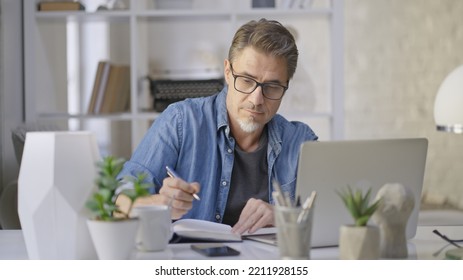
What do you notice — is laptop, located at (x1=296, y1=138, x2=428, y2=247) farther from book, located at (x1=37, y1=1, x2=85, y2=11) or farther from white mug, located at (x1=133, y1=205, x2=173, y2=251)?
book, located at (x1=37, y1=1, x2=85, y2=11)

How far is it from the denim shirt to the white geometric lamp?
0.79 m

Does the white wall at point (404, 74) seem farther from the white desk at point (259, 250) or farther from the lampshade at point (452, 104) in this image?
the white desk at point (259, 250)

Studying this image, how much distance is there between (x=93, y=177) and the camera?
134 cm

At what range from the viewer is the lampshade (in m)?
1.89

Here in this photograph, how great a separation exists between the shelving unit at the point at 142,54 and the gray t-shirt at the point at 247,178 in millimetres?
1503

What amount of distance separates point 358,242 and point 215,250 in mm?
323

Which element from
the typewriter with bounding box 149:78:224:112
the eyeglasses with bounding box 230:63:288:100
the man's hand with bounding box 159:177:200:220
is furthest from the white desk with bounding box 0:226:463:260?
the typewriter with bounding box 149:78:224:112

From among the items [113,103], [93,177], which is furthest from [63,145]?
[113,103]

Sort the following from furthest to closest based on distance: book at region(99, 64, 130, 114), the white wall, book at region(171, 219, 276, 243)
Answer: the white wall, book at region(99, 64, 130, 114), book at region(171, 219, 276, 243)

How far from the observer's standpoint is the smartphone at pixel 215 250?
1.46 m

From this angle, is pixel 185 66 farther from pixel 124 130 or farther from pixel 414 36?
pixel 414 36

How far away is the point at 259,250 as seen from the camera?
1.54 meters

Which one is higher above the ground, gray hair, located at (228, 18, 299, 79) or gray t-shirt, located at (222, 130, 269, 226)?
gray hair, located at (228, 18, 299, 79)

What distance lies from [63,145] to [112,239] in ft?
0.65
